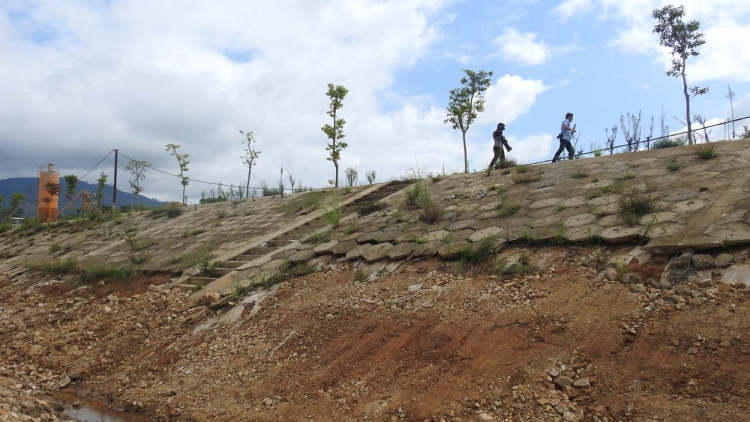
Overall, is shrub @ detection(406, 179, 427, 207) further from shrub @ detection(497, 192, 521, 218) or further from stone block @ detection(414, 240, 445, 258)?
stone block @ detection(414, 240, 445, 258)

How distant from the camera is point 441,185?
32.2 feet

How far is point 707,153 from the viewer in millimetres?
6875

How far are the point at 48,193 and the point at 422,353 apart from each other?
25.0m

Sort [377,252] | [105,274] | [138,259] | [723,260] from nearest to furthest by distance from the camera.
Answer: [723,260], [377,252], [105,274], [138,259]

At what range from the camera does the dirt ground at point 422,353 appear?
10.8ft

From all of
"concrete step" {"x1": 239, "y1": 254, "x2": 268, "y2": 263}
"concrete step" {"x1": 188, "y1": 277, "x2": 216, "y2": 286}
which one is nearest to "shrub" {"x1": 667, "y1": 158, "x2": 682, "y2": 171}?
"concrete step" {"x1": 239, "y1": 254, "x2": 268, "y2": 263}

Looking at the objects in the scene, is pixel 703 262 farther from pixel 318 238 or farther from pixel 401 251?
pixel 318 238

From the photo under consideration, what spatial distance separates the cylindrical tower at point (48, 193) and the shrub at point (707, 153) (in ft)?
82.1

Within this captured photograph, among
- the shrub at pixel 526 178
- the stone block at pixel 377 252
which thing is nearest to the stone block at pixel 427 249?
the stone block at pixel 377 252

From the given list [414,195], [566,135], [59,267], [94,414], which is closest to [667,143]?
[566,135]

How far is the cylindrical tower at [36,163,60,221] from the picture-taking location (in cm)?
2317

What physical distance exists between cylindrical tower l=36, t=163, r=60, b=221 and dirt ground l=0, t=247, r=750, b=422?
751 inches

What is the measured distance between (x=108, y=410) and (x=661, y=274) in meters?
5.49

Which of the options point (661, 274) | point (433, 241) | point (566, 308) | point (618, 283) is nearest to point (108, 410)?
point (433, 241)
